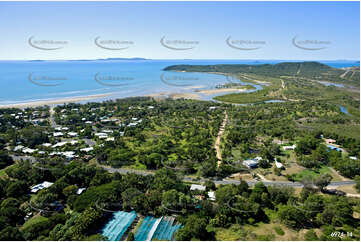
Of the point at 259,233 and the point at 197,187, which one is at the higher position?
the point at 197,187

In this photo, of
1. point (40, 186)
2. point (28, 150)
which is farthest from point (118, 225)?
A: point (28, 150)

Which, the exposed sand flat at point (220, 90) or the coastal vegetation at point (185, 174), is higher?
the exposed sand flat at point (220, 90)

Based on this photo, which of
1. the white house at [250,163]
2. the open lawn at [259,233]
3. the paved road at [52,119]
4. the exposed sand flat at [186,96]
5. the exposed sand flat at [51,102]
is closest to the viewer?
the open lawn at [259,233]

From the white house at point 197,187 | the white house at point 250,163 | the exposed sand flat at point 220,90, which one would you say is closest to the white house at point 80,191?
the white house at point 197,187

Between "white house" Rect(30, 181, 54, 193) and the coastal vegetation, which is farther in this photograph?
"white house" Rect(30, 181, 54, 193)

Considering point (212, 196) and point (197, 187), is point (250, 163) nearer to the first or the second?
point (212, 196)

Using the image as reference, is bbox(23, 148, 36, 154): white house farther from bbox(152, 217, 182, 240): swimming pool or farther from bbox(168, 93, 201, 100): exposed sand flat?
bbox(168, 93, 201, 100): exposed sand flat

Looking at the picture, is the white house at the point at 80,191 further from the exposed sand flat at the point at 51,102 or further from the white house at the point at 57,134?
the exposed sand flat at the point at 51,102

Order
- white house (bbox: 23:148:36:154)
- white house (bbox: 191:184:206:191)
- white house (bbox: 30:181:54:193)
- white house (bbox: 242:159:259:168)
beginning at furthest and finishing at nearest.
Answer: white house (bbox: 23:148:36:154) → white house (bbox: 242:159:259:168) → white house (bbox: 30:181:54:193) → white house (bbox: 191:184:206:191)

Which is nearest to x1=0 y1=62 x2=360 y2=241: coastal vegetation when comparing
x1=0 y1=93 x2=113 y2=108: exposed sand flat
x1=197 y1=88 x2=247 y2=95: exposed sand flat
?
x1=0 y1=93 x2=113 y2=108: exposed sand flat

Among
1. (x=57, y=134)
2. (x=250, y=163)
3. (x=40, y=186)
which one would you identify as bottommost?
(x=40, y=186)
